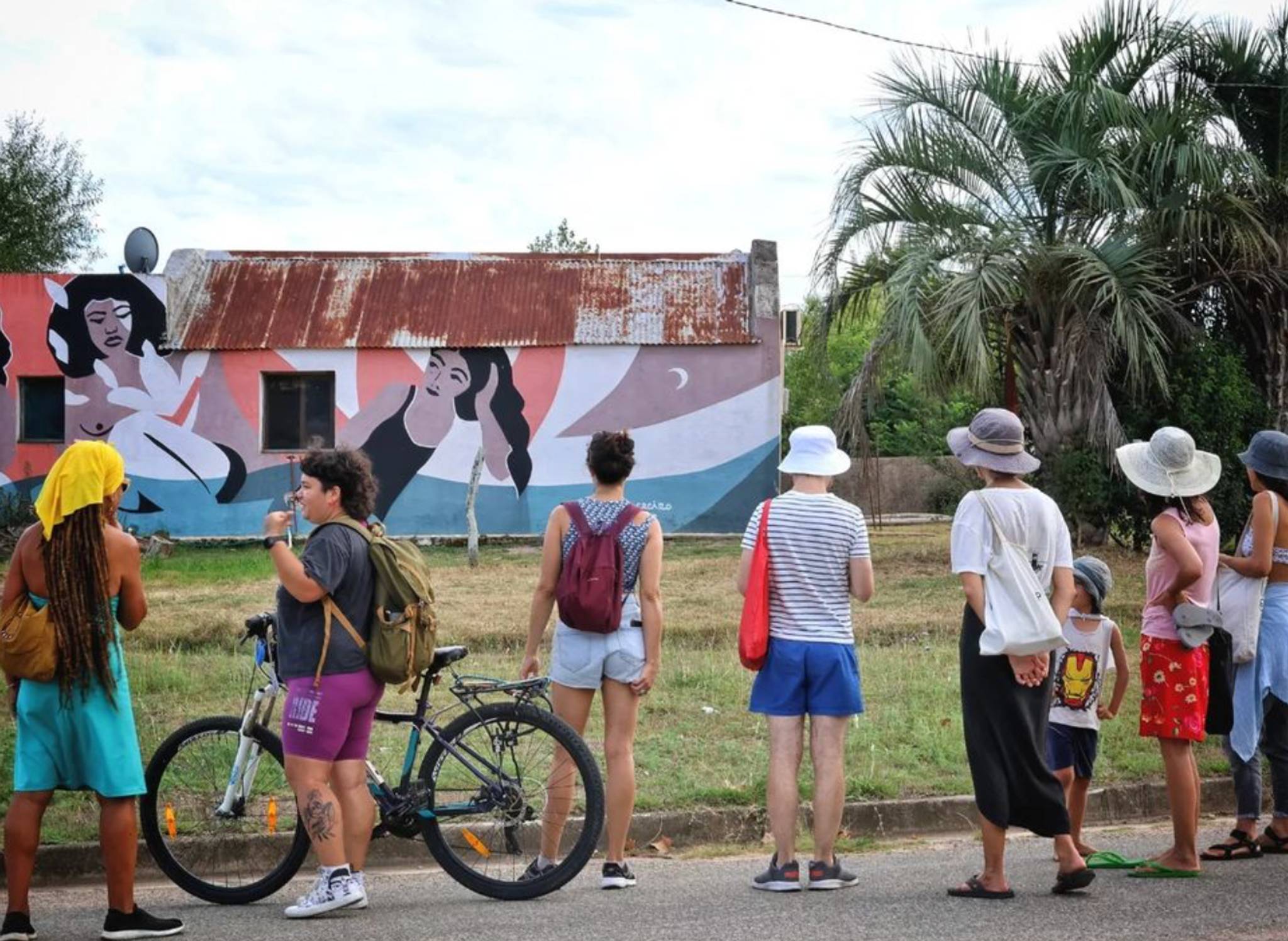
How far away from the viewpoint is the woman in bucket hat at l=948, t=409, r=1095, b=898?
6.23 metres

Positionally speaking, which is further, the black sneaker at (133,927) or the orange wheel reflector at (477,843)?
the orange wheel reflector at (477,843)

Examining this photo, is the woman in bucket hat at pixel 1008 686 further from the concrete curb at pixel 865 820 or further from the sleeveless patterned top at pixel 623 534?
the concrete curb at pixel 865 820

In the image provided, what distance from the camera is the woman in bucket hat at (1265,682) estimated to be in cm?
714

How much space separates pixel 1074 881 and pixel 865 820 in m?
2.09

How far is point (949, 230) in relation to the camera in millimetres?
19031

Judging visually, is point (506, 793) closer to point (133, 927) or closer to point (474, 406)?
point (133, 927)

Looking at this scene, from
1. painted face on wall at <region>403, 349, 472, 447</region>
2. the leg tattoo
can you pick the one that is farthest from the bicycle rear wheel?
painted face on wall at <region>403, 349, 472, 447</region>

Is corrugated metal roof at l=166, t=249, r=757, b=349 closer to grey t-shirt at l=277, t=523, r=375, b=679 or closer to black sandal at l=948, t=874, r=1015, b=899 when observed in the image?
black sandal at l=948, t=874, r=1015, b=899

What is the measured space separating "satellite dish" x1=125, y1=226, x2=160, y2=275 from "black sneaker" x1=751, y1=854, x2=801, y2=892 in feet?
77.4

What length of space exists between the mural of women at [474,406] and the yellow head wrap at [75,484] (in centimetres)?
2113

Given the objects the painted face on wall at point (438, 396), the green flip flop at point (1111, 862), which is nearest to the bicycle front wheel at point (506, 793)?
the green flip flop at point (1111, 862)

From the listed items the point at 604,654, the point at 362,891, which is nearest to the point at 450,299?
the point at 604,654

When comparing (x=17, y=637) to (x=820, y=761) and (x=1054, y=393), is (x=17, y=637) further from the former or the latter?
(x=1054, y=393)

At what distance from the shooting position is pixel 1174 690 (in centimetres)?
688
